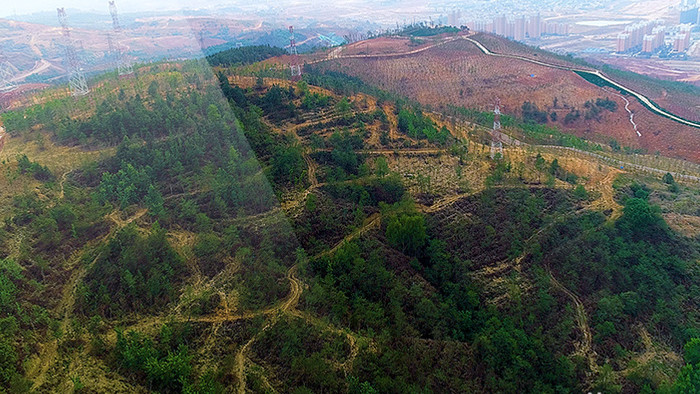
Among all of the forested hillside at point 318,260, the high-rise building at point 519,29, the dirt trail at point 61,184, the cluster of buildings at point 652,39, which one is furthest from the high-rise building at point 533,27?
the dirt trail at point 61,184

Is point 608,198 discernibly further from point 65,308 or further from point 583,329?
point 65,308

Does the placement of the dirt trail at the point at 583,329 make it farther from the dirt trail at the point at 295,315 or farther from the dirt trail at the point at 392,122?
the dirt trail at the point at 392,122

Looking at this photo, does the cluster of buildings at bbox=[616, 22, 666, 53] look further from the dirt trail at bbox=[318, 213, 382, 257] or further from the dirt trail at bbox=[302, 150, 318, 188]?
the dirt trail at bbox=[318, 213, 382, 257]

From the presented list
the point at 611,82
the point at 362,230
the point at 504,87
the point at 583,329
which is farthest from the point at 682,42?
the point at 362,230

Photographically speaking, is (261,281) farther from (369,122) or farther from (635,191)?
(635,191)

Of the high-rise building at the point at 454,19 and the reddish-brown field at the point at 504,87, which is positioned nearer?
the reddish-brown field at the point at 504,87

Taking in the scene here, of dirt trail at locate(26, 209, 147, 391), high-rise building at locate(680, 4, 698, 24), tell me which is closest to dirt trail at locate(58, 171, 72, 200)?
dirt trail at locate(26, 209, 147, 391)
